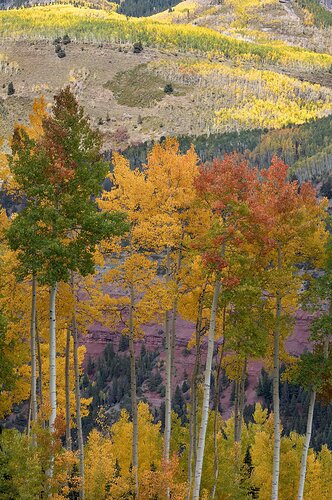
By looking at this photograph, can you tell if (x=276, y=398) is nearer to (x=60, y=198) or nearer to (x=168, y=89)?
(x=60, y=198)

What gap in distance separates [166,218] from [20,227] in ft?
18.9

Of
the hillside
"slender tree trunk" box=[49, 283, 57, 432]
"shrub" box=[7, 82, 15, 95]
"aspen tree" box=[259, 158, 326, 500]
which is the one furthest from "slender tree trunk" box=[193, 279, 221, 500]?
"shrub" box=[7, 82, 15, 95]

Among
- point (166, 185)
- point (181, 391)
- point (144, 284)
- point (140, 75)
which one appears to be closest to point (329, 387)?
point (144, 284)

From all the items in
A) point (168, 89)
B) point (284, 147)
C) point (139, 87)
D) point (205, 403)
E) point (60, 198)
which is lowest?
point (284, 147)

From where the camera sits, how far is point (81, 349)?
32938 mm

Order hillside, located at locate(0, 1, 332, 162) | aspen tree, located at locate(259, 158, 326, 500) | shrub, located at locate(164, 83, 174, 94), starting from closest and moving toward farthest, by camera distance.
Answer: aspen tree, located at locate(259, 158, 326, 500), hillside, located at locate(0, 1, 332, 162), shrub, located at locate(164, 83, 174, 94)

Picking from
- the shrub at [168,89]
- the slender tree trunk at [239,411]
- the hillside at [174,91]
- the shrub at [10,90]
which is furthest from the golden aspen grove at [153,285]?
A: the shrub at [10,90]

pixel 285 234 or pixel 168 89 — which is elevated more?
pixel 168 89

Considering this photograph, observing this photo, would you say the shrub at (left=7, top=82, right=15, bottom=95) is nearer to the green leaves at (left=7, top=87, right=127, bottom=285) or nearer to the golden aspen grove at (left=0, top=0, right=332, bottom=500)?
the golden aspen grove at (left=0, top=0, right=332, bottom=500)

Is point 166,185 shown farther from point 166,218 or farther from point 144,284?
point 144,284

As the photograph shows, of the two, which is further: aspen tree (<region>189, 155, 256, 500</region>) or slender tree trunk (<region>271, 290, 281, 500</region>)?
slender tree trunk (<region>271, 290, 281, 500</region>)

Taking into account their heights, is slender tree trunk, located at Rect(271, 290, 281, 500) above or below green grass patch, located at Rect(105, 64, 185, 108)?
below

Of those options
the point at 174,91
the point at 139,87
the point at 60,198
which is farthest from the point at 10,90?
the point at 60,198

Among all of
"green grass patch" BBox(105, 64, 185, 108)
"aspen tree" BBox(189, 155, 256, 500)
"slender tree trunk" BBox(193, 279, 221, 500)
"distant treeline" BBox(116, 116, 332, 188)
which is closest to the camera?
"aspen tree" BBox(189, 155, 256, 500)
